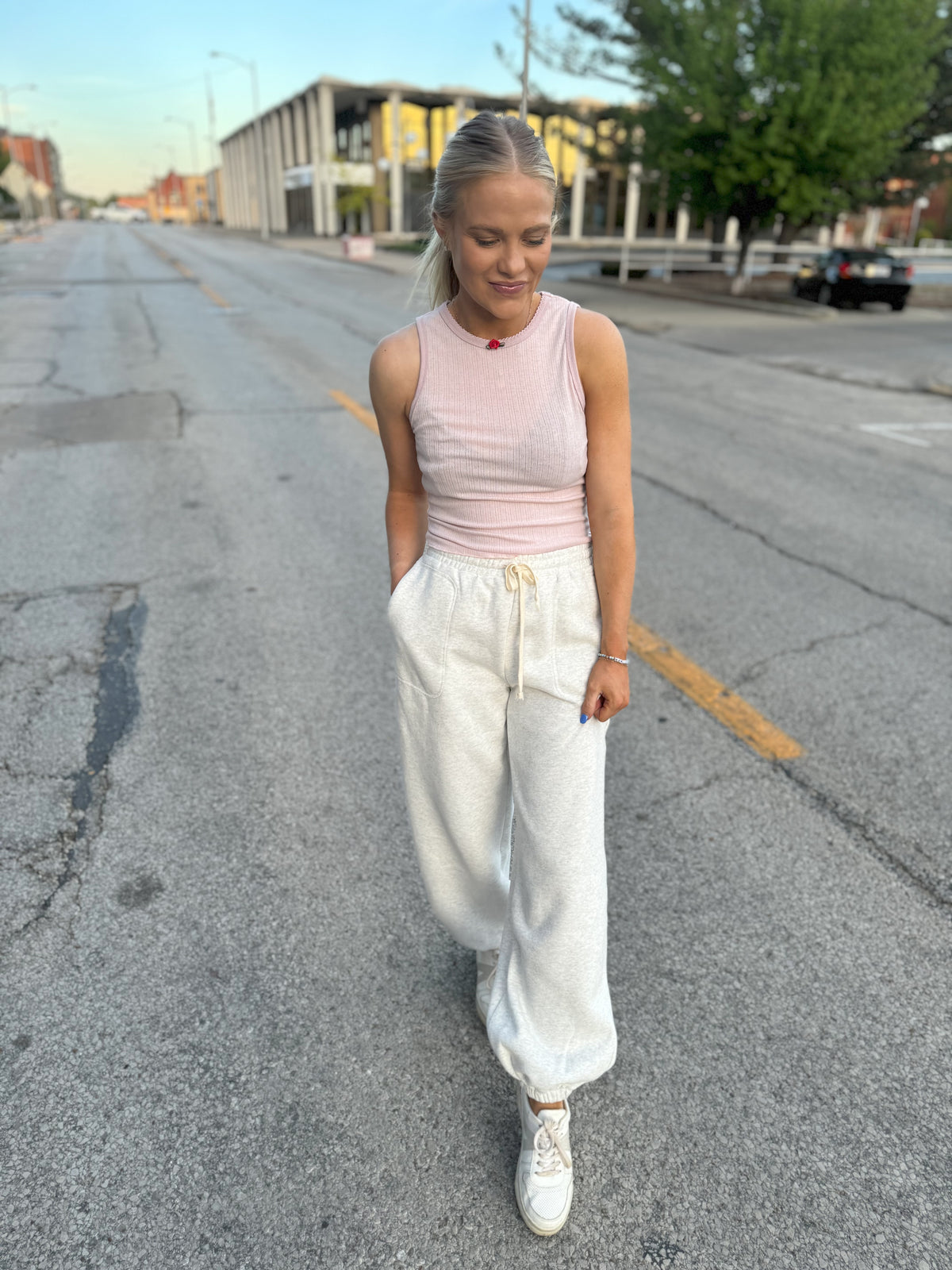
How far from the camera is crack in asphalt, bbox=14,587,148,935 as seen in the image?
271 centimetres

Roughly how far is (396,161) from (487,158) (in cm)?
5688

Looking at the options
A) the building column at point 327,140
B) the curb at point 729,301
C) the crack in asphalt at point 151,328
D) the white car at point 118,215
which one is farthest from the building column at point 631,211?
the white car at point 118,215

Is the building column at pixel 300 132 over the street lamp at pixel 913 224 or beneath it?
over

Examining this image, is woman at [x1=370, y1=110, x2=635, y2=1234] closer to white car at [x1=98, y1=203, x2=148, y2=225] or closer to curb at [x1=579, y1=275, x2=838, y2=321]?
curb at [x1=579, y1=275, x2=838, y2=321]

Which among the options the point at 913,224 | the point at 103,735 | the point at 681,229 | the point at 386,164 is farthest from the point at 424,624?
the point at 681,229

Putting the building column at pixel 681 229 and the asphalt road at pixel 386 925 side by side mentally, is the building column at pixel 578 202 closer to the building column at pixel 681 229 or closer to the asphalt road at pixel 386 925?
the building column at pixel 681 229

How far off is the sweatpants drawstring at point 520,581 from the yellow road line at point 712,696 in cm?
195

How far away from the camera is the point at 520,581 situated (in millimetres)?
1682

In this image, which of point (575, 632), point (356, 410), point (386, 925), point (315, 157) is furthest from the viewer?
point (315, 157)

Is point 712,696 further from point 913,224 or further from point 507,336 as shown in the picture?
point 913,224

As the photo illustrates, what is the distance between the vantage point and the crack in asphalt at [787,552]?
4562 mm

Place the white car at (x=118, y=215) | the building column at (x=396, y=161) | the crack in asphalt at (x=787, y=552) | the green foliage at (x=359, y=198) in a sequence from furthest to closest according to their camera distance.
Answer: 1. the white car at (x=118, y=215)
2. the building column at (x=396, y=161)
3. the green foliage at (x=359, y=198)
4. the crack in asphalt at (x=787, y=552)

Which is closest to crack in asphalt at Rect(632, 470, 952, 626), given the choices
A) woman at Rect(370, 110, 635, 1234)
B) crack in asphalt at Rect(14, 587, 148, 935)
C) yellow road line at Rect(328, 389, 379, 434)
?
yellow road line at Rect(328, 389, 379, 434)

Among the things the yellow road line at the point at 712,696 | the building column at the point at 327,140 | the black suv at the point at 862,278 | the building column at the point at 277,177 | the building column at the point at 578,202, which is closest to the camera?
the yellow road line at the point at 712,696
